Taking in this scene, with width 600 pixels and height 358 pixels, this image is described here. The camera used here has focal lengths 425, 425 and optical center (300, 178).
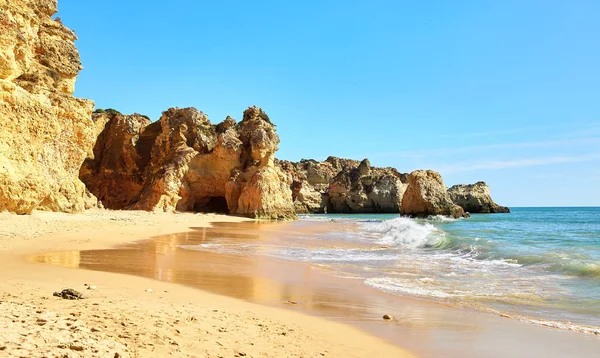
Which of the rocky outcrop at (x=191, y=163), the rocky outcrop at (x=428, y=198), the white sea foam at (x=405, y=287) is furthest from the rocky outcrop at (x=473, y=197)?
the white sea foam at (x=405, y=287)

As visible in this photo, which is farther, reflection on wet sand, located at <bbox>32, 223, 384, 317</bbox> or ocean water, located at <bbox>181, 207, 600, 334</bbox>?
ocean water, located at <bbox>181, 207, 600, 334</bbox>

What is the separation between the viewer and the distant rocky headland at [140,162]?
51.3ft

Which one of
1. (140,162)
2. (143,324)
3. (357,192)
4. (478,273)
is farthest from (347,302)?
(357,192)

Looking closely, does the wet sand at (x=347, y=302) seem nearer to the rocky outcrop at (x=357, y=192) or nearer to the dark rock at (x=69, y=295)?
the dark rock at (x=69, y=295)

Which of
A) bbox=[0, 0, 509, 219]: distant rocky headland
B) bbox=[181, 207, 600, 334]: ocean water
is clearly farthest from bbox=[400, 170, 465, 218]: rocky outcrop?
bbox=[181, 207, 600, 334]: ocean water

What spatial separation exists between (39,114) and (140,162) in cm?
2286

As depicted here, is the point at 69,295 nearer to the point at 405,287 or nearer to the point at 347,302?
the point at 347,302

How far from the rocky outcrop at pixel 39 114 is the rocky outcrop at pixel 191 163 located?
16614mm

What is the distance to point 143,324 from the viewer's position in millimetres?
4059

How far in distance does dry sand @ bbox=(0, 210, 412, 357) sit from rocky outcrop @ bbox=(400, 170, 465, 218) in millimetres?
42419

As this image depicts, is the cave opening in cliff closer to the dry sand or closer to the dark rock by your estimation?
the dry sand

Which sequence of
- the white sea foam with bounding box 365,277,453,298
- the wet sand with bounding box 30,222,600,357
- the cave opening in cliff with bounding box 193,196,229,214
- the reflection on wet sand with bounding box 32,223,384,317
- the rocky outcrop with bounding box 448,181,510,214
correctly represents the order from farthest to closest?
the rocky outcrop with bounding box 448,181,510,214, the cave opening in cliff with bounding box 193,196,229,214, the white sea foam with bounding box 365,277,453,298, the reflection on wet sand with bounding box 32,223,384,317, the wet sand with bounding box 30,222,600,357

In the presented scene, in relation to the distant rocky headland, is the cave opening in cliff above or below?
below

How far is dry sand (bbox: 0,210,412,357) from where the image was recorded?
10.5ft
